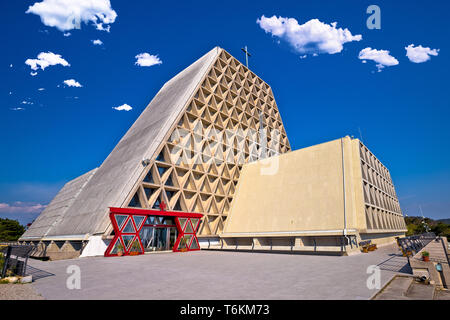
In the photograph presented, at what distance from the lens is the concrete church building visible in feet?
78.7

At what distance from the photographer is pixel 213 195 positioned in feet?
113

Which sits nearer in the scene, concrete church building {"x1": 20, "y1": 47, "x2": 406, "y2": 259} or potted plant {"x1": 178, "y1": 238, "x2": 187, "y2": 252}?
concrete church building {"x1": 20, "y1": 47, "x2": 406, "y2": 259}

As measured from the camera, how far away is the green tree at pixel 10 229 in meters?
65.3

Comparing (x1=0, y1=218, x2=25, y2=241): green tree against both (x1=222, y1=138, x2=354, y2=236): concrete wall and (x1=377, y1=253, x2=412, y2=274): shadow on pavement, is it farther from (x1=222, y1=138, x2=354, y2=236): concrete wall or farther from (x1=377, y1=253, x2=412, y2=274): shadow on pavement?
(x1=377, y1=253, x2=412, y2=274): shadow on pavement

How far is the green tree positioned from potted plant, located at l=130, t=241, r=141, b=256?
63.4 metres

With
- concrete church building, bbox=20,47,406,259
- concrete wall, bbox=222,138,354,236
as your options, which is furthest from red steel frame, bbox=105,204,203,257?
concrete wall, bbox=222,138,354,236

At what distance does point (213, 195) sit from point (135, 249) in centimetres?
1337

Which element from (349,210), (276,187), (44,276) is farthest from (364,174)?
(44,276)

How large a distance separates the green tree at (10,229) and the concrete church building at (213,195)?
1469 inches

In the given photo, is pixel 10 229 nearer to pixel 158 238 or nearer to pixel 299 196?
pixel 158 238

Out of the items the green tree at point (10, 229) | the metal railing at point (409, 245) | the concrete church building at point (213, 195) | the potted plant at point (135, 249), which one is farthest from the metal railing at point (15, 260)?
the green tree at point (10, 229)

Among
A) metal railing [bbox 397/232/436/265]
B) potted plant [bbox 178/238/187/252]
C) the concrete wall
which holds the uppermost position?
the concrete wall

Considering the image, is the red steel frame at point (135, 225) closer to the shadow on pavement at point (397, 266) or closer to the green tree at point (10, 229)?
the shadow on pavement at point (397, 266)
